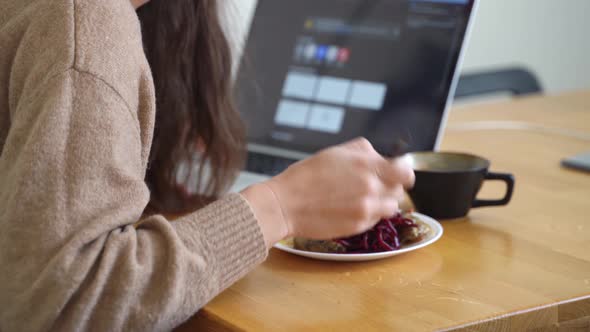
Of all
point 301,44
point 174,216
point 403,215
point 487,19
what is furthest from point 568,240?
point 487,19

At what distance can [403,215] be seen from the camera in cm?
85

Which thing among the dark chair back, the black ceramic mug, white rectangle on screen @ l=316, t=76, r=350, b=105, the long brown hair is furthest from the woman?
the dark chair back

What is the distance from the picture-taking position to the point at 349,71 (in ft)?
3.89

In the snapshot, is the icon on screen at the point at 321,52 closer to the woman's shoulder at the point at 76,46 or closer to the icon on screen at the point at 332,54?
the icon on screen at the point at 332,54

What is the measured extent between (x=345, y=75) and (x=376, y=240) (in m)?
0.47

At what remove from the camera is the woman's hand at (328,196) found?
699 millimetres

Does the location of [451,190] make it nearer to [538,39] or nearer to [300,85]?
[300,85]

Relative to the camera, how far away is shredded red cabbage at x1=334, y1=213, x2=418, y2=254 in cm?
76

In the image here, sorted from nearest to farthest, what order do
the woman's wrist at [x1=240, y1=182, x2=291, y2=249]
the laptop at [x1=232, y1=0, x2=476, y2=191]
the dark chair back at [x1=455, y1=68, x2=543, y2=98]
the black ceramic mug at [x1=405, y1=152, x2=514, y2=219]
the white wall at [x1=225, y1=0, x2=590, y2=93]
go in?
the woman's wrist at [x1=240, y1=182, x2=291, y2=249]
the black ceramic mug at [x1=405, y1=152, x2=514, y2=219]
the laptop at [x1=232, y1=0, x2=476, y2=191]
the dark chair back at [x1=455, y1=68, x2=543, y2=98]
the white wall at [x1=225, y1=0, x2=590, y2=93]

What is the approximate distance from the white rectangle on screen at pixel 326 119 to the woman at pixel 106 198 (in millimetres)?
444

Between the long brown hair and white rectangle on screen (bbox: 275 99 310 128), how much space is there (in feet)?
0.52

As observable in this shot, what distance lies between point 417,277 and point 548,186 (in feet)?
1.38

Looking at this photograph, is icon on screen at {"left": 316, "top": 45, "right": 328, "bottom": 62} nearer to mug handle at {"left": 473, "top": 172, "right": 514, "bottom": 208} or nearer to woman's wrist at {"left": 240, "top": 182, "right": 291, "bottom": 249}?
mug handle at {"left": 473, "top": 172, "right": 514, "bottom": 208}

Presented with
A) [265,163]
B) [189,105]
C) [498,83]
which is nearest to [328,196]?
[189,105]
